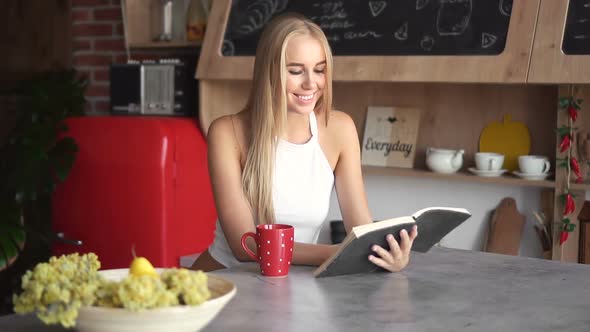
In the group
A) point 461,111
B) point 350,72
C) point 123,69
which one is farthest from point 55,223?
point 461,111

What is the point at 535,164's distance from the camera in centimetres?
289

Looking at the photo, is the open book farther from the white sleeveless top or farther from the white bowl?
the white bowl

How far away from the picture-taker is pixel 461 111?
315cm

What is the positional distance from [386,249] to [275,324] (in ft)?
1.56

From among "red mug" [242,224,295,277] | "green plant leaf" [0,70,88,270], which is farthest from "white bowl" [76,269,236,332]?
"green plant leaf" [0,70,88,270]

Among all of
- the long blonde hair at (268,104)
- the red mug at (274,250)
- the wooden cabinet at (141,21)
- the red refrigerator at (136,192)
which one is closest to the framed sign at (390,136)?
the red refrigerator at (136,192)

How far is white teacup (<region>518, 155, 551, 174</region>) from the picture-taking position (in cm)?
289

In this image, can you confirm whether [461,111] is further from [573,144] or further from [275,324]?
[275,324]

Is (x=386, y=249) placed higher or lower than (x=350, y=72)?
lower

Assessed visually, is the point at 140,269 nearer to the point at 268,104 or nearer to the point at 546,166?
the point at 268,104

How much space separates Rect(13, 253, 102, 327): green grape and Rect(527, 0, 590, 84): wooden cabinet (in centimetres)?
186

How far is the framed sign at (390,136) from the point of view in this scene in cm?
Answer: 327

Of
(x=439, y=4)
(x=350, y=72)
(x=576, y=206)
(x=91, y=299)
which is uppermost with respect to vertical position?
(x=439, y=4)

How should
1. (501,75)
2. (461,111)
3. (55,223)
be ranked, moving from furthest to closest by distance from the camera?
(55,223) → (461,111) → (501,75)
